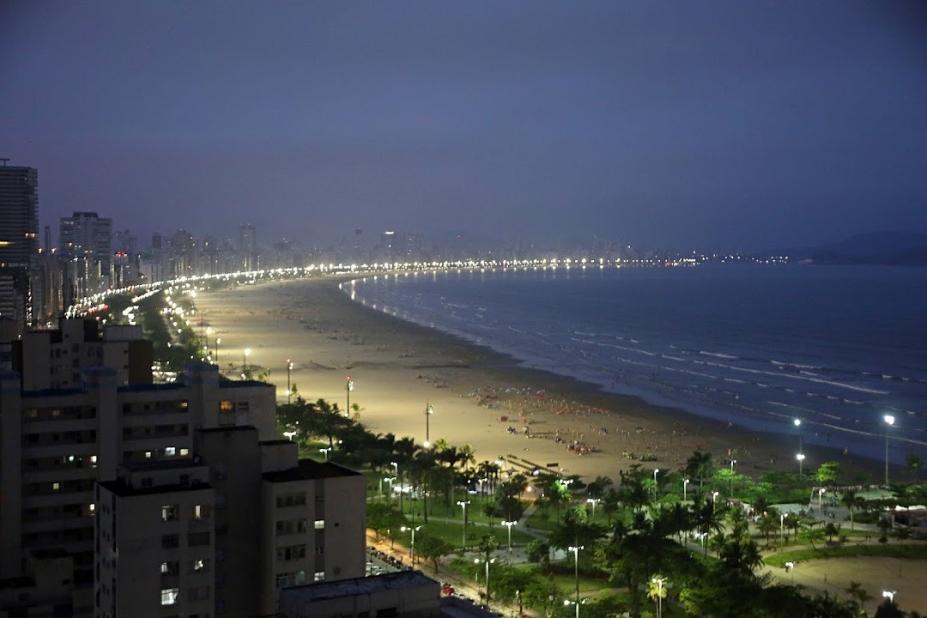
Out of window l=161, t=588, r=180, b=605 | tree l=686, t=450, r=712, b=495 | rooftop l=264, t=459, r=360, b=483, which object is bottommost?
tree l=686, t=450, r=712, b=495

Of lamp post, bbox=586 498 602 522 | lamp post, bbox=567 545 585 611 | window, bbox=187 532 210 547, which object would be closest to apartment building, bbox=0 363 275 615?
window, bbox=187 532 210 547

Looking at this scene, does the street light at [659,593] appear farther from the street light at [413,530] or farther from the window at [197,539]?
the window at [197,539]

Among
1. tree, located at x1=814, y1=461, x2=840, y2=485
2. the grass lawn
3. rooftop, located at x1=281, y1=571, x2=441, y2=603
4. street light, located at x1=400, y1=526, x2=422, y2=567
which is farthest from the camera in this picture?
tree, located at x1=814, y1=461, x2=840, y2=485

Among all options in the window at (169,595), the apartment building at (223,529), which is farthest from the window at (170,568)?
the window at (169,595)

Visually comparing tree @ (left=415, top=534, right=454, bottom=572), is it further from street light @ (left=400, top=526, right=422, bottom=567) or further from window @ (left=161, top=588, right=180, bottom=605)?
window @ (left=161, top=588, right=180, bottom=605)

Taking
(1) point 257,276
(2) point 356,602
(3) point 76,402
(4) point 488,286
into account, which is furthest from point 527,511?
(1) point 257,276

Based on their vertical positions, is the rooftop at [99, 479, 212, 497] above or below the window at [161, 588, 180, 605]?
above

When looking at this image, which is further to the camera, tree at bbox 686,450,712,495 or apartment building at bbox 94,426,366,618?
tree at bbox 686,450,712,495
